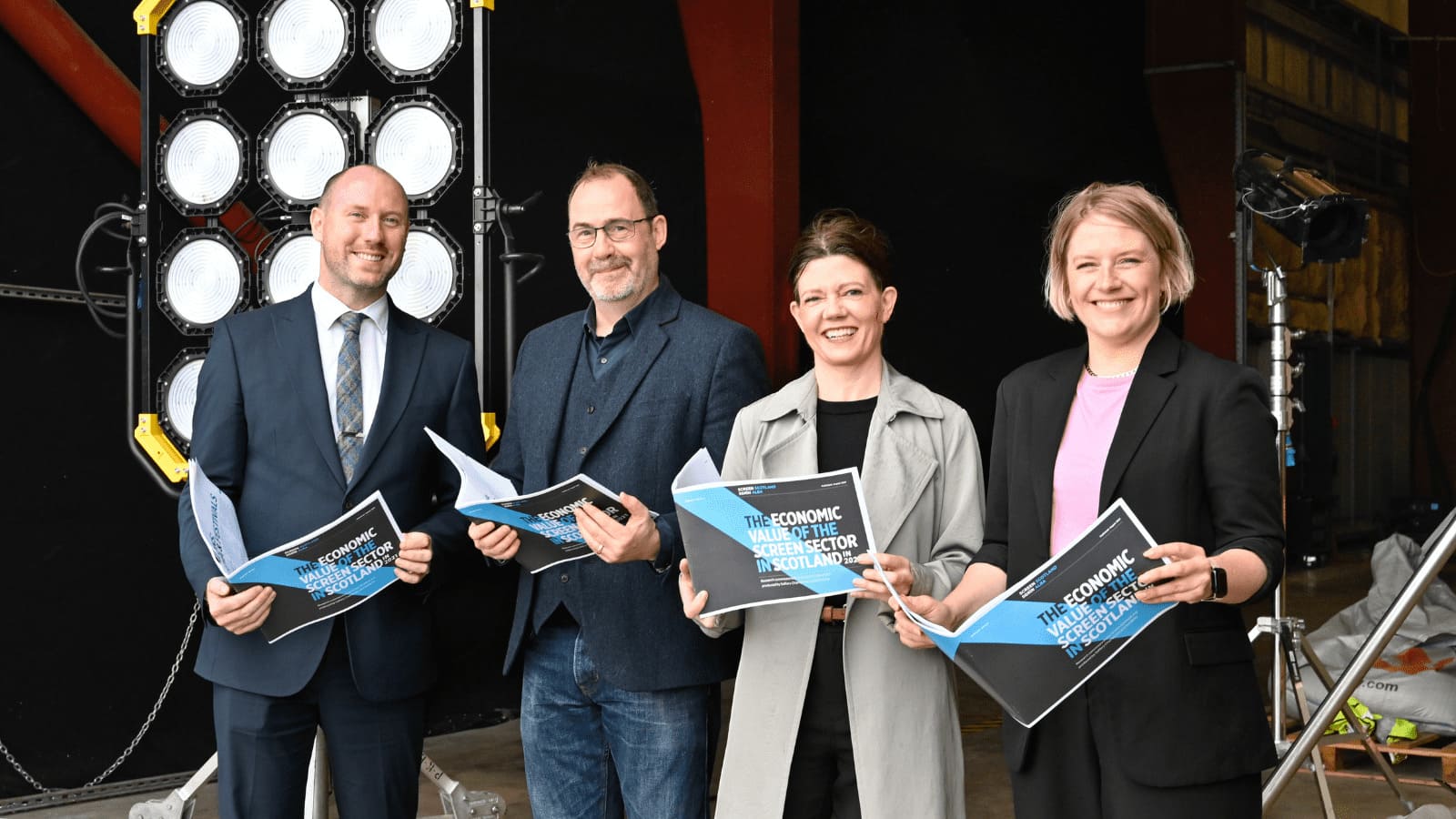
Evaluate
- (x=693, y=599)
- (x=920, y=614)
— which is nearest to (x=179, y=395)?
A: (x=693, y=599)

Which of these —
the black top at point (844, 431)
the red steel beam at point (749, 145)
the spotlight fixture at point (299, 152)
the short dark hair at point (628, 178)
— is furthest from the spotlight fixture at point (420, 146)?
the red steel beam at point (749, 145)

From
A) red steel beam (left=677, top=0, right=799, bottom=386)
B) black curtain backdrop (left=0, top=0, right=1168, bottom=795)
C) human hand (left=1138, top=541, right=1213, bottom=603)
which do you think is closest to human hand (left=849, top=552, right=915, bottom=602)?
human hand (left=1138, top=541, right=1213, bottom=603)

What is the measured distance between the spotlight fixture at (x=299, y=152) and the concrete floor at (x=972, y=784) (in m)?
2.29

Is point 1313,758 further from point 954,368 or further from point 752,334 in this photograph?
point 954,368

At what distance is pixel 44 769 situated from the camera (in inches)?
174

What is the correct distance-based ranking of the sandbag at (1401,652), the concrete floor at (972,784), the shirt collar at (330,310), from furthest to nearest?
the sandbag at (1401,652)
the concrete floor at (972,784)
the shirt collar at (330,310)

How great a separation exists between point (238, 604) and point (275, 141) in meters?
1.45

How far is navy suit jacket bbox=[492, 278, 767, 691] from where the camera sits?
2219 mm

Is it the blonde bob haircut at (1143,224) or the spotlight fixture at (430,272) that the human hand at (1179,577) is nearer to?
the blonde bob haircut at (1143,224)

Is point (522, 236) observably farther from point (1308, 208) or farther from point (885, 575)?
point (885, 575)

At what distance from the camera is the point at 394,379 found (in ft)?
7.80

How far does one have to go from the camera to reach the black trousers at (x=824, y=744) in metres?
1.99

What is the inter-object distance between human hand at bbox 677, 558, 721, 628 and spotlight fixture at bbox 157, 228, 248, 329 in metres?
1.81

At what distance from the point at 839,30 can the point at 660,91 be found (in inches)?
103
